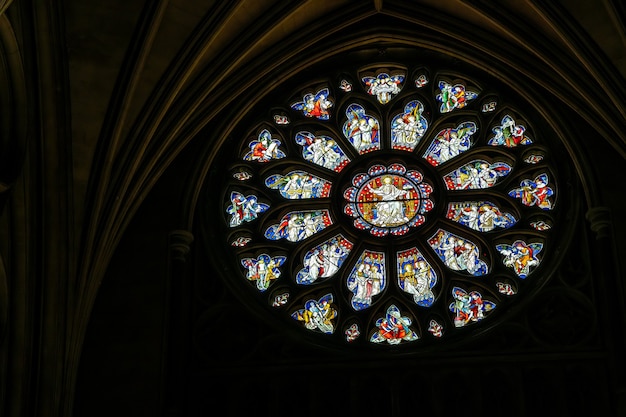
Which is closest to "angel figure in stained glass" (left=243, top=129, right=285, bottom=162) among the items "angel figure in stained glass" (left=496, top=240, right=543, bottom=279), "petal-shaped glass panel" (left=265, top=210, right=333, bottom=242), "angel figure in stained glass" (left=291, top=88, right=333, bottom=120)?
"angel figure in stained glass" (left=291, top=88, right=333, bottom=120)

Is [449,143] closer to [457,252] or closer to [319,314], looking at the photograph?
[457,252]

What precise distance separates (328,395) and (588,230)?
13.3ft

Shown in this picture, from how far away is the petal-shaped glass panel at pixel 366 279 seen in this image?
16953 mm

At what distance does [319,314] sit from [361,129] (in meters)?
Answer: 3.08

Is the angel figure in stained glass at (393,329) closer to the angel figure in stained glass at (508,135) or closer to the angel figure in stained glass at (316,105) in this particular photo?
the angel figure in stained glass at (508,135)

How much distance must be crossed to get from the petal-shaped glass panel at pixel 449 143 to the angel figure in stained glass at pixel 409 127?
9.8 inches

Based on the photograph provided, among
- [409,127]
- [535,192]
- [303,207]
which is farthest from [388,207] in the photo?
[535,192]

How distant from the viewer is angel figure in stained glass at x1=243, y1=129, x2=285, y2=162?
18.3 metres

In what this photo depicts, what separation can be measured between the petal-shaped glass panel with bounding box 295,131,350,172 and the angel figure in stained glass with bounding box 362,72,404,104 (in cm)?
99

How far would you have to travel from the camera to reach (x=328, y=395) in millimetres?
15875

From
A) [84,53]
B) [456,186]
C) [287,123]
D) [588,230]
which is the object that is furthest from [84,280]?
[588,230]

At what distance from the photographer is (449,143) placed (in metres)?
18.2

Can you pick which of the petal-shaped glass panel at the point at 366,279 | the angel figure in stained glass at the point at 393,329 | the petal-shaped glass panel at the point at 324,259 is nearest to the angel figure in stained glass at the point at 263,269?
the petal-shaped glass panel at the point at 324,259

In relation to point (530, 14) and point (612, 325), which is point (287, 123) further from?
point (612, 325)
